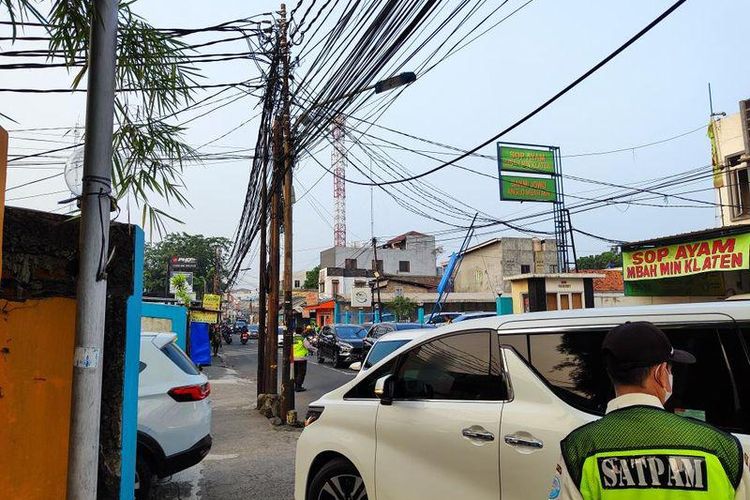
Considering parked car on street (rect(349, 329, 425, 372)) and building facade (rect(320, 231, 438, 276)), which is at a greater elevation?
building facade (rect(320, 231, 438, 276))

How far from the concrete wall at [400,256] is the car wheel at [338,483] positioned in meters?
58.8

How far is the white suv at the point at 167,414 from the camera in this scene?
5.12 metres

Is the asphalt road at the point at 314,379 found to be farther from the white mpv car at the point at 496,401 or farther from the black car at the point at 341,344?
the white mpv car at the point at 496,401

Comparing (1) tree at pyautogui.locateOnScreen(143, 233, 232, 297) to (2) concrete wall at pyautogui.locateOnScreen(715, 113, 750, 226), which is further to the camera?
(1) tree at pyautogui.locateOnScreen(143, 233, 232, 297)

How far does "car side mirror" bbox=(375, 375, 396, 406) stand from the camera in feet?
12.4

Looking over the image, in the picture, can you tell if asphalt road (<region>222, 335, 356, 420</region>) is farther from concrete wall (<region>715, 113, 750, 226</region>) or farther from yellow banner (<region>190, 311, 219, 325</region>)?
concrete wall (<region>715, 113, 750, 226</region>)

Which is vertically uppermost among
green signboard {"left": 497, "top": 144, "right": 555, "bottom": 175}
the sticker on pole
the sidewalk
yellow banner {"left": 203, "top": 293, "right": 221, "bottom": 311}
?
green signboard {"left": 497, "top": 144, "right": 555, "bottom": 175}

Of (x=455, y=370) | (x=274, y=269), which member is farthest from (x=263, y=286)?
(x=455, y=370)

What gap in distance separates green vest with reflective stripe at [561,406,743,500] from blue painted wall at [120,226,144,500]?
3.81m

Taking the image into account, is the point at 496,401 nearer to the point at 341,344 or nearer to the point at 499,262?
the point at 341,344

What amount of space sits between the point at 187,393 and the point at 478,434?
3415 mm

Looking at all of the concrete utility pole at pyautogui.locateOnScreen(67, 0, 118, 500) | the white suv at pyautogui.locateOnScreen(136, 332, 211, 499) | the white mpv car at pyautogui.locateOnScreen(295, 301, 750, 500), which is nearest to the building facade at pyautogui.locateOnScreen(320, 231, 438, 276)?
the white suv at pyautogui.locateOnScreen(136, 332, 211, 499)

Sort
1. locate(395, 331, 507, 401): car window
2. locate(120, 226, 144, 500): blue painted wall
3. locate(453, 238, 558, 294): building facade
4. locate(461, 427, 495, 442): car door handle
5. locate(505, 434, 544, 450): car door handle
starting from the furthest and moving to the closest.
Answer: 1. locate(453, 238, 558, 294): building facade
2. locate(120, 226, 144, 500): blue painted wall
3. locate(395, 331, 507, 401): car window
4. locate(461, 427, 495, 442): car door handle
5. locate(505, 434, 544, 450): car door handle

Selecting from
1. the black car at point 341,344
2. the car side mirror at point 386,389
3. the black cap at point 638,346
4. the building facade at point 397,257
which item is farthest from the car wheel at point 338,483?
the building facade at point 397,257
